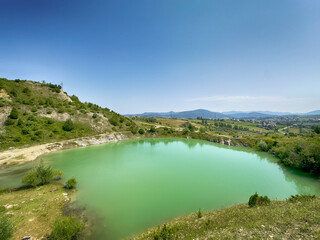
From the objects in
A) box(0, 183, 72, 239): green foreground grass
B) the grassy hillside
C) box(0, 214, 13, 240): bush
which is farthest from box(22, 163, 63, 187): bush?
the grassy hillside

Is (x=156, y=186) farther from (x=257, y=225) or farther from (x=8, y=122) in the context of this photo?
(x=8, y=122)

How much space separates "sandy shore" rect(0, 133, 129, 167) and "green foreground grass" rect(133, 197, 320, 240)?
1160 inches

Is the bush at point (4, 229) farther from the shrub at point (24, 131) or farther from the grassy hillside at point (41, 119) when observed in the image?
the shrub at point (24, 131)

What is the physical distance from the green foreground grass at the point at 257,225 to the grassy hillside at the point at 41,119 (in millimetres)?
40673

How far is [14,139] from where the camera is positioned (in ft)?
104

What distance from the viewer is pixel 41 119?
1689 inches

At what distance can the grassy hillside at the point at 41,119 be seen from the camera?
3472 centimetres

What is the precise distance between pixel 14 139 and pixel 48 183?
25.2m

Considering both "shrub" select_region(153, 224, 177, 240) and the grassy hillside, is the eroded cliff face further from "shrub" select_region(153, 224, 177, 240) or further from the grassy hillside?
"shrub" select_region(153, 224, 177, 240)

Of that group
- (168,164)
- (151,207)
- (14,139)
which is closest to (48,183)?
(151,207)

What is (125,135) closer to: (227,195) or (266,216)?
(227,195)

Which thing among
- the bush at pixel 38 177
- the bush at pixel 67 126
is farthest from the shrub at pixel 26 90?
the bush at pixel 38 177

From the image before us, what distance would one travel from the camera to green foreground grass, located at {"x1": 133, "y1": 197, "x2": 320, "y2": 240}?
7281 millimetres

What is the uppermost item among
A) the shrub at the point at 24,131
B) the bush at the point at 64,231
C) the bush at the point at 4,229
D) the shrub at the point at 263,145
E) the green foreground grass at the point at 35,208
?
the shrub at the point at 24,131
